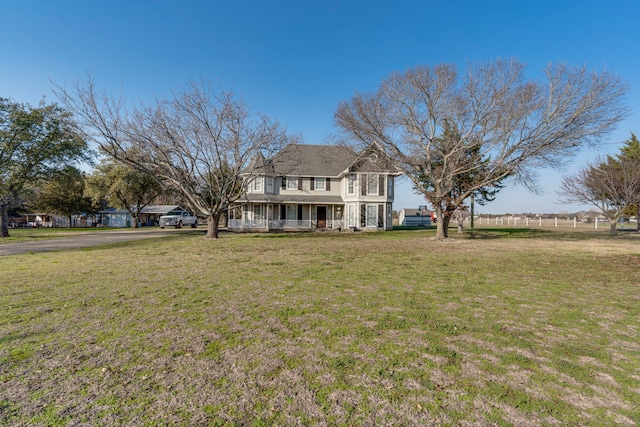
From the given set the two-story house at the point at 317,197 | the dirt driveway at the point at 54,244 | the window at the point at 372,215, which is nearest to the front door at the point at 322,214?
the two-story house at the point at 317,197

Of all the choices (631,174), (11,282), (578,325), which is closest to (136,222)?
(11,282)

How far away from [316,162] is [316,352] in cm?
2732

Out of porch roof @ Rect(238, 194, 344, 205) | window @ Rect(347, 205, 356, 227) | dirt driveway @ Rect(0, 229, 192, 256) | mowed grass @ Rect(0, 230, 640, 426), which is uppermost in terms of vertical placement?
porch roof @ Rect(238, 194, 344, 205)

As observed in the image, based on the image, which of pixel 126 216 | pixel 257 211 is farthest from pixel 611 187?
pixel 126 216

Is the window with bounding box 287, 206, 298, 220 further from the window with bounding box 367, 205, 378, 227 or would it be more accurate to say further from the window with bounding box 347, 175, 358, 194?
the window with bounding box 367, 205, 378, 227

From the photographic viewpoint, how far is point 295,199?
27.8 m

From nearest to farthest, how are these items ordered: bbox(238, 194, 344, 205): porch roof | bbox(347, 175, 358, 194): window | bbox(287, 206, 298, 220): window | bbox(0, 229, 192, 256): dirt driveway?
bbox(0, 229, 192, 256): dirt driveway, bbox(238, 194, 344, 205): porch roof, bbox(347, 175, 358, 194): window, bbox(287, 206, 298, 220): window

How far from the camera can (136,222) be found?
133 feet

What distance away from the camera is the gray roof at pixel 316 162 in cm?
2833

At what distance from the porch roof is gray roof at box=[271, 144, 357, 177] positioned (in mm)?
2133

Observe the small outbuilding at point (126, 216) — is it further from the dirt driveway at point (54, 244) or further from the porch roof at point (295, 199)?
the dirt driveway at point (54, 244)

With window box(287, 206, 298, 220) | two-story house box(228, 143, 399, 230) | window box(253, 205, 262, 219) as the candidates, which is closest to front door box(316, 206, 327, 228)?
two-story house box(228, 143, 399, 230)

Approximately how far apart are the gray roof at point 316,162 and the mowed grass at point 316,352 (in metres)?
21.8

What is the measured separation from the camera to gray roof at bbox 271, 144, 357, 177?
28328mm
